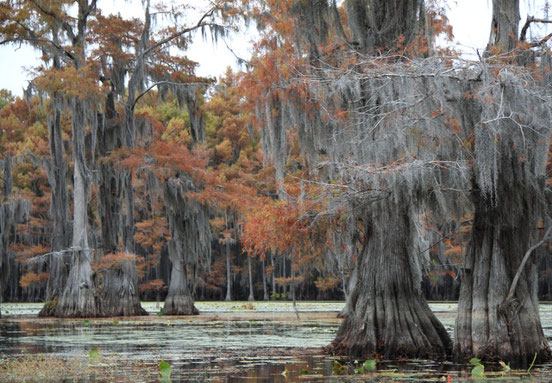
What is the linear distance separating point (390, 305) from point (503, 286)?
64.8 inches

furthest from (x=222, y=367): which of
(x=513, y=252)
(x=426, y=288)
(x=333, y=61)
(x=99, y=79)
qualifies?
(x=426, y=288)

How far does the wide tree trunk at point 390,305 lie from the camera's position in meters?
9.47

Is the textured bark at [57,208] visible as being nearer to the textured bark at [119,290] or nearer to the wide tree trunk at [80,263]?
the wide tree trunk at [80,263]

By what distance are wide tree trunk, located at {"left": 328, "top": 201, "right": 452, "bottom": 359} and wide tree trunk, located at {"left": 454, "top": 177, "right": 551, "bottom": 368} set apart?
793mm

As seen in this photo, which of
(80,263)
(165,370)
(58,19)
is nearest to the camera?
(165,370)

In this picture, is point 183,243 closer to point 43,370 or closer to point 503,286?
point 43,370

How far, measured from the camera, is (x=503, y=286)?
8508 mm

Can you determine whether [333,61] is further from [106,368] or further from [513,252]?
[106,368]

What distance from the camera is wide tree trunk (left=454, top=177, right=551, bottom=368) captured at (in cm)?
834

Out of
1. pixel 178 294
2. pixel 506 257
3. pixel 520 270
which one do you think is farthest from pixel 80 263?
pixel 520 270

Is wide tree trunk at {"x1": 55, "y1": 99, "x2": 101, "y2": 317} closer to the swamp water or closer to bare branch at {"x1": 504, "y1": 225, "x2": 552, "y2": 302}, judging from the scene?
the swamp water

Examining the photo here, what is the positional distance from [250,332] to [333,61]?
691cm

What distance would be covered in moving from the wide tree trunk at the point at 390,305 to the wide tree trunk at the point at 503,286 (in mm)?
793

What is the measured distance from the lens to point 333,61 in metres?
10.6
